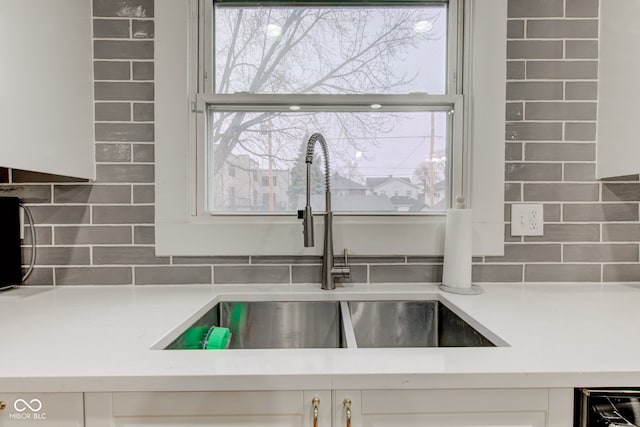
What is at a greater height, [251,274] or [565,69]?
[565,69]

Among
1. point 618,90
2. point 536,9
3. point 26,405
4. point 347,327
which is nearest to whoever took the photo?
point 26,405

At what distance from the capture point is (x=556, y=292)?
1.13 metres

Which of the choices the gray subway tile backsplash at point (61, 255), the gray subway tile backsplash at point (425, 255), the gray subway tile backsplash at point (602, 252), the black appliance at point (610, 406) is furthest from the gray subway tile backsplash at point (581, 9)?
the gray subway tile backsplash at point (61, 255)

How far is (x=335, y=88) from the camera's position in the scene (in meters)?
1.30

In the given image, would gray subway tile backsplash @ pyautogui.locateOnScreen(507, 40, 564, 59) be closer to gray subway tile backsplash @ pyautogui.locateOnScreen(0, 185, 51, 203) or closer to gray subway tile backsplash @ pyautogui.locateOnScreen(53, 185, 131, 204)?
gray subway tile backsplash @ pyautogui.locateOnScreen(53, 185, 131, 204)

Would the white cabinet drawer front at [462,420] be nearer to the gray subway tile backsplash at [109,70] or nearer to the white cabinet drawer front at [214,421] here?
the white cabinet drawer front at [214,421]

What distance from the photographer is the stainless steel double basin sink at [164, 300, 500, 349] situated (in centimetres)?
114

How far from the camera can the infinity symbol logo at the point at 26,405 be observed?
1.94 feet

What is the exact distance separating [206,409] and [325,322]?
59 centimetres

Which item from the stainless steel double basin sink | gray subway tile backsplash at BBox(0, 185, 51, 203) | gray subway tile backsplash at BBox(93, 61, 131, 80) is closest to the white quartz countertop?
the stainless steel double basin sink

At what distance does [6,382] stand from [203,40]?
46.0 inches

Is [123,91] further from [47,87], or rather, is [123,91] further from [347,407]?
Result: [347,407]

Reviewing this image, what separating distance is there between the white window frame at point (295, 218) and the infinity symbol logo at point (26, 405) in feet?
2.14

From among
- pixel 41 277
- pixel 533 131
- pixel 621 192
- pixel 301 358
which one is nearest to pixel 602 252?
pixel 621 192
